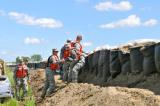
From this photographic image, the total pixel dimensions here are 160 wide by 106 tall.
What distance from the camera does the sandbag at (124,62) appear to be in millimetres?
15930

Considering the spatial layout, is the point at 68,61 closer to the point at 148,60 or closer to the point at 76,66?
the point at 76,66

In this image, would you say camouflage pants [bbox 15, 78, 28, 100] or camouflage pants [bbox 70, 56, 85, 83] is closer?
camouflage pants [bbox 70, 56, 85, 83]

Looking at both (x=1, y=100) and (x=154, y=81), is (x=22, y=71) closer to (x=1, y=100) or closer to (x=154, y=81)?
(x=1, y=100)

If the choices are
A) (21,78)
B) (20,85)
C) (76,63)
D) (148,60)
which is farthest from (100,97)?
(20,85)

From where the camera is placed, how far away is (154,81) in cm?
1337

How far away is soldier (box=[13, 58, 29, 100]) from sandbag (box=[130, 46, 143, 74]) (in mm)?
5059

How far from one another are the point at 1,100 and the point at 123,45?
4717 millimetres

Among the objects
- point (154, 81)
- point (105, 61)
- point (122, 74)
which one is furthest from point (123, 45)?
point (154, 81)

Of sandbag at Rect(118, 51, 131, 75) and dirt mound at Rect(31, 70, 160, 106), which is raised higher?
sandbag at Rect(118, 51, 131, 75)

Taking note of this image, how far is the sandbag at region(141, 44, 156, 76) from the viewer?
13883 mm

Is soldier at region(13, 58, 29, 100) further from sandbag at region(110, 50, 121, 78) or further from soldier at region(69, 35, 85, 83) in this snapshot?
sandbag at region(110, 50, 121, 78)

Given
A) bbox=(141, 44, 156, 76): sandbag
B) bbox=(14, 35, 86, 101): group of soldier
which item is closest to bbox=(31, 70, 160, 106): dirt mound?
bbox=(14, 35, 86, 101): group of soldier

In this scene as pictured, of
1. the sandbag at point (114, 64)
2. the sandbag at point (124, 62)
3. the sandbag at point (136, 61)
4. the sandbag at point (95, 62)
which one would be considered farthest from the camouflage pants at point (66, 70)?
the sandbag at point (136, 61)

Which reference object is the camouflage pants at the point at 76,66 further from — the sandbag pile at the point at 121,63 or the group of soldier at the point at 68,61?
the sandbag pile at the point at 121,63
